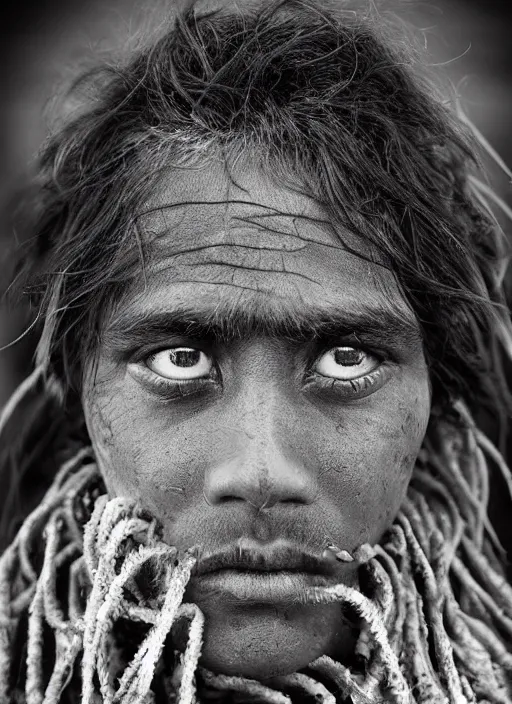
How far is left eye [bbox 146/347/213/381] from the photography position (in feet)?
3.82

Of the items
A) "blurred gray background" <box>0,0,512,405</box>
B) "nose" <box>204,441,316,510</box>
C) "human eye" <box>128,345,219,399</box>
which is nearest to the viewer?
"nose" <box>204,441,316,510</box>

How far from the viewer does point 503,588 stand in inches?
55.1

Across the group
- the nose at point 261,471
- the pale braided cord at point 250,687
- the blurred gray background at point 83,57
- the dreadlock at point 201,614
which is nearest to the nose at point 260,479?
the nose at point 261,471

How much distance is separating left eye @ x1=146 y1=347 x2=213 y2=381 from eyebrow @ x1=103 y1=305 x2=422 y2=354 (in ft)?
0.08

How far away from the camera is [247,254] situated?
1140mm

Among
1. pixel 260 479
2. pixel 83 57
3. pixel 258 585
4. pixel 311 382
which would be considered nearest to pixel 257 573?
pixel 258 585

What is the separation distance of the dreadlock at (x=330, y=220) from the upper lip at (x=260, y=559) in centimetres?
3

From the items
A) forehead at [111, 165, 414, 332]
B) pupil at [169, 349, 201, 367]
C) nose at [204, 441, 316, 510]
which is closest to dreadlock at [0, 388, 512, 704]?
nose at [204, 441, 316, 510]

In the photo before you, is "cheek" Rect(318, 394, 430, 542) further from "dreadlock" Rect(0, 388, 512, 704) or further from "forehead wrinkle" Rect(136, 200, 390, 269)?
"forehead wrinkle" Rect(136, 200, 390, 269)

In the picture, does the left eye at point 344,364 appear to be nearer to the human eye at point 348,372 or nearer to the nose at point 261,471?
the human eye at point 348,372

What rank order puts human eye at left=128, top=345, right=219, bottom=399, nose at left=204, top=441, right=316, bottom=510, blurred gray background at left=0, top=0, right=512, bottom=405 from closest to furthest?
nose at left=204, top=441, right=316, bottom=510 < human eye at left=128, top=345, right=219, bottom=399 < blurred gray background at left=0, top=0, right=512, bottom=405

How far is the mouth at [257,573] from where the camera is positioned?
3.57ft

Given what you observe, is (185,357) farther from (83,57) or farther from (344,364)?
(83,57)

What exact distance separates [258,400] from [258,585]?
0.24 meters
